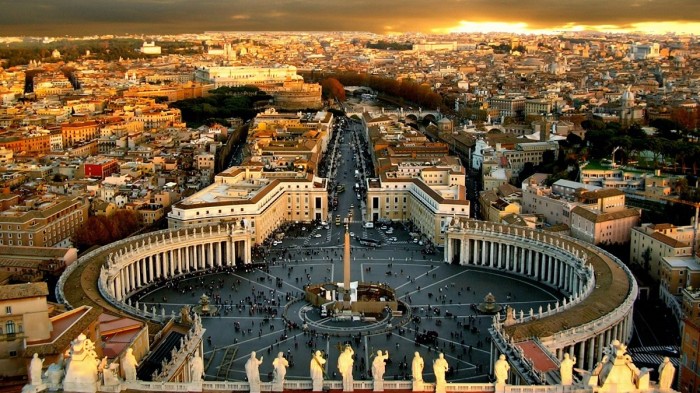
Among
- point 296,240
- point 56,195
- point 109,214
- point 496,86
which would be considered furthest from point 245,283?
point 496,86

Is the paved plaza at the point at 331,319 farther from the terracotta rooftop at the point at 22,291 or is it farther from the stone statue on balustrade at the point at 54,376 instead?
the stone statue on balustrade at the point at 54,376

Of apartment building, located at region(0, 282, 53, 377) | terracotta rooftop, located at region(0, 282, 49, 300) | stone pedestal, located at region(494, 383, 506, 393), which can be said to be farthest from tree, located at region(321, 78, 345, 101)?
stone pedestal, located at region(494, 383, 506, 393)

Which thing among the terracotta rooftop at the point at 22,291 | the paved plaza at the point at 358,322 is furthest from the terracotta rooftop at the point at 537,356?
the terracotta rooftop at the point at 22,291

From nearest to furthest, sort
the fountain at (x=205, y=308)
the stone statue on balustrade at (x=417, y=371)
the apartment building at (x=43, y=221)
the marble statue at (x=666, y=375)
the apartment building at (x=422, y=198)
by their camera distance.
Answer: the marble statue at (x=666, y=375), the stone statue on balustrade at (x=417, y=371), the fountain at (x=205, y=308), the apartment building at (x=43, y=221), the apartment building at (x=422, y=198)

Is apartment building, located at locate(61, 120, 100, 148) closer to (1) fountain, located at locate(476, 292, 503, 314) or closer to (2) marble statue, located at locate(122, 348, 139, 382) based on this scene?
(1) fountain, located at locate(476, 292, 503, 314)

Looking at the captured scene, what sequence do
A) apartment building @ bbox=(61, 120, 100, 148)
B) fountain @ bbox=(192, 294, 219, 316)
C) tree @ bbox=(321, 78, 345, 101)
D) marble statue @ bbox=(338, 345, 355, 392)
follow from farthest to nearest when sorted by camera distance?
tree @ bbox=(321, 78, 345, 101)
apartment building @ bbox=(61, 120, 100, 148)
fountain @ bbox=(192, 294, 219, 316)
marble statue @ bbox=(338, 345, 355, 392)

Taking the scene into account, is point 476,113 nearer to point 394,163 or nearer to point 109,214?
point 394,163
